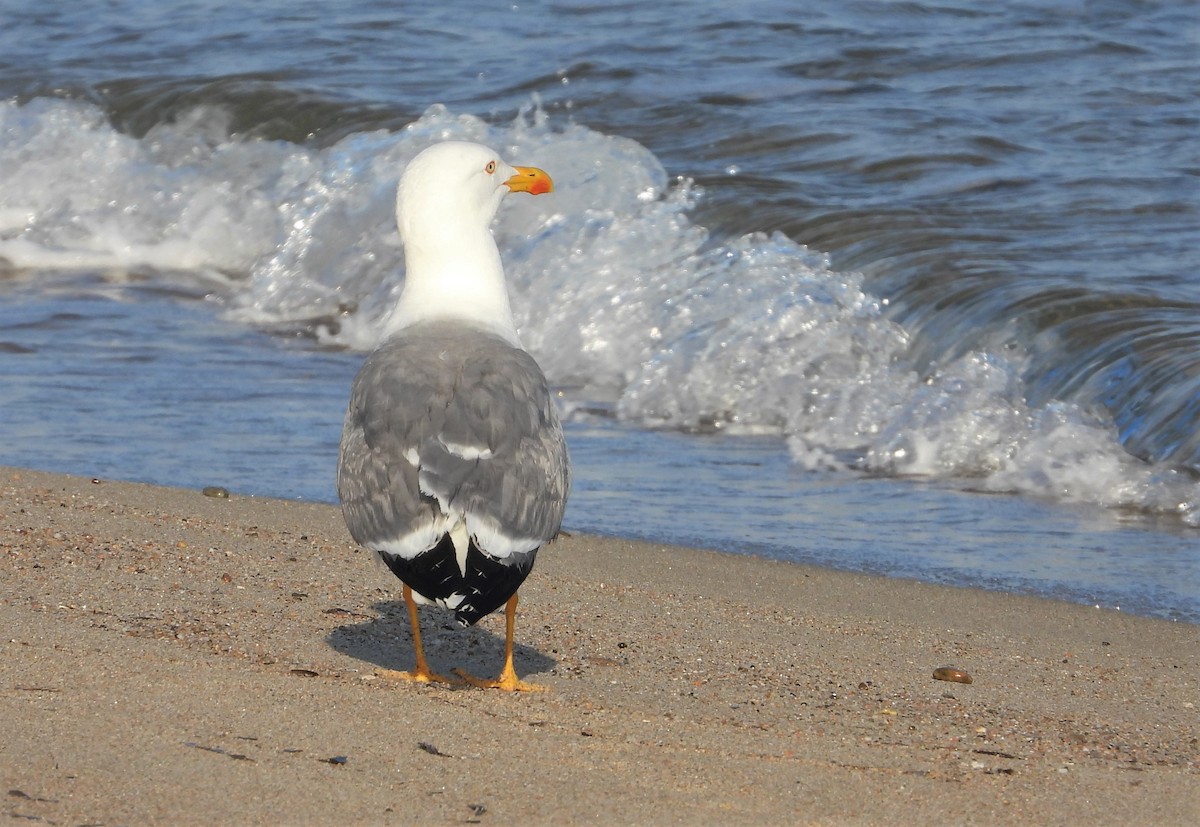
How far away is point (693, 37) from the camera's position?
14.8 metres

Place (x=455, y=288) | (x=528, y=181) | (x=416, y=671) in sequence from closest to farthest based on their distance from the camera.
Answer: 1. (x=416, y=671)
2. (x=455, y=288)
3. (x=528, y=181)

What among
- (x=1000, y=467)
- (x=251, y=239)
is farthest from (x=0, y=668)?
(x=251, y=239)

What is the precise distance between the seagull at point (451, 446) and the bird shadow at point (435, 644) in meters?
0.12

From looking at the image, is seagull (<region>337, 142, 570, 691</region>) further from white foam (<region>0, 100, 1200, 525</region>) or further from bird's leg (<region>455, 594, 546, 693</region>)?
white foam (<region>0, 100, 1200, 525</region>)

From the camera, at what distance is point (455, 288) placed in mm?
4656

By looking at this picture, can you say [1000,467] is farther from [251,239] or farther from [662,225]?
[251,239]

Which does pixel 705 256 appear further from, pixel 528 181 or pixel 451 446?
pixel 451 446

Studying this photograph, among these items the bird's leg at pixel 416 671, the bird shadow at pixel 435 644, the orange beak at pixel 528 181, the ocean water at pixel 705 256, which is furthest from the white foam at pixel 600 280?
the bird's leg at pixel 416 671

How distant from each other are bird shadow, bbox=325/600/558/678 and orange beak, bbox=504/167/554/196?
121 centimetres

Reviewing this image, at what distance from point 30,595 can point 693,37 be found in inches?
442

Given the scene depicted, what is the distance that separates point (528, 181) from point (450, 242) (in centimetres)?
51

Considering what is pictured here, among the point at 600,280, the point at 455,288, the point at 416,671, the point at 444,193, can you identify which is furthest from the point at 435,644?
the point at 600,280

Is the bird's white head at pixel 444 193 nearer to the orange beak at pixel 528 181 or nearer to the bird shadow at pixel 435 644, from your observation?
the orange beak at pixel 528 181

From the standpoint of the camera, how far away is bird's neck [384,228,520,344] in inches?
182
